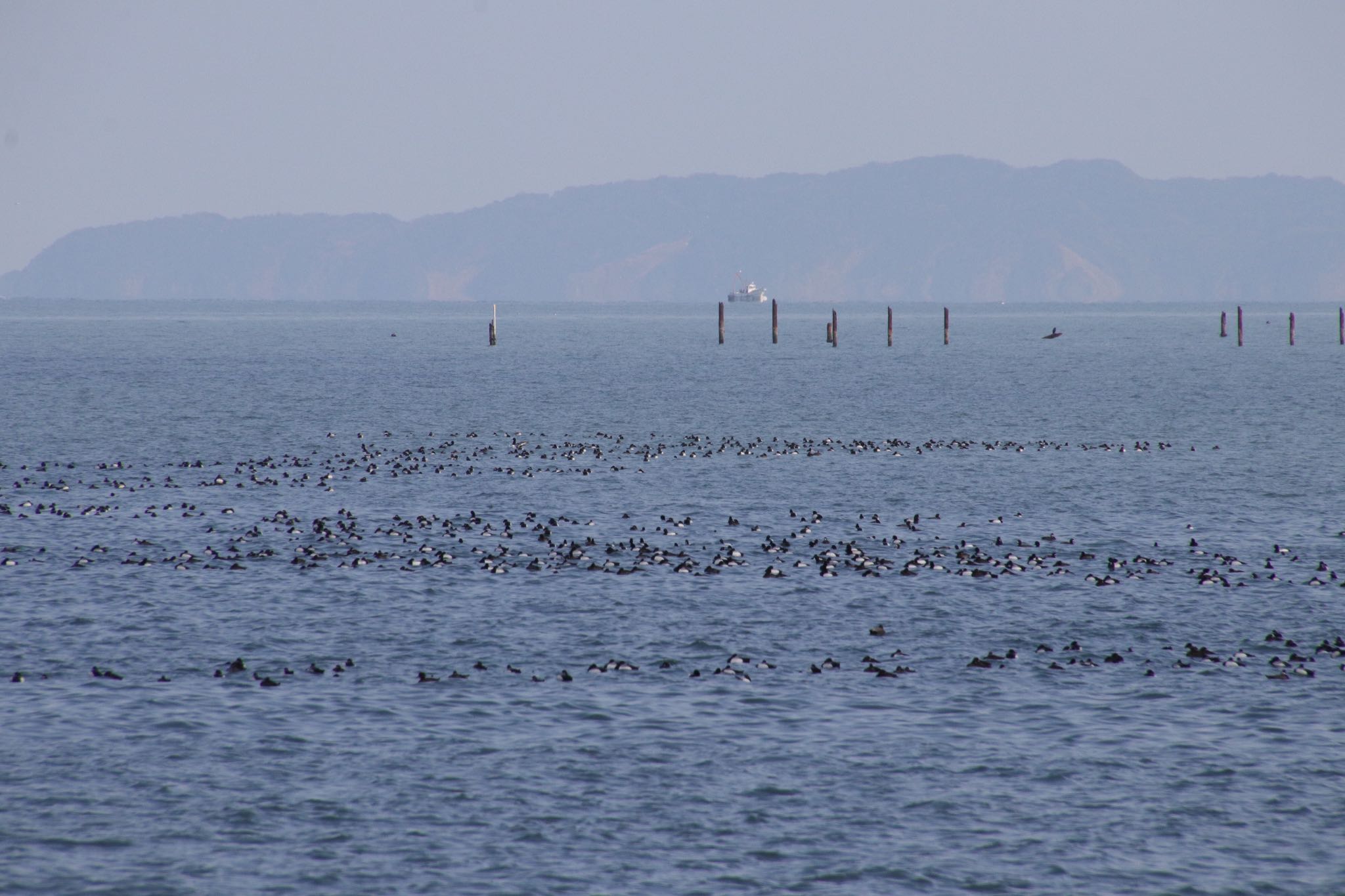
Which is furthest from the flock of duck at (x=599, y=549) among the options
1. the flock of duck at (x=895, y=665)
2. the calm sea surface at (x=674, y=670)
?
the calm sea surface at (x=674, y=670)

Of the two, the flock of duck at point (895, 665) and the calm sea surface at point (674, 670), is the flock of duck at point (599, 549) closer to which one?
the flock of duck at point (895, 665)

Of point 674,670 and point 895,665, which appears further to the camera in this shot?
point 895,665

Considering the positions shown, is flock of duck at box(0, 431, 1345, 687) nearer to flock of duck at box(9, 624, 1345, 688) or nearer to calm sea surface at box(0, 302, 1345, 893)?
flock of duck at box(9, 624, 1345, 688)

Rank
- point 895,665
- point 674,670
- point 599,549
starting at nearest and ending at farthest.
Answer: point 674,670 < point 895,665 < point 599,549

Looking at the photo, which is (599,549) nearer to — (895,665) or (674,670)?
(674,670)

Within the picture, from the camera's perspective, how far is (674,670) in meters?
25.0

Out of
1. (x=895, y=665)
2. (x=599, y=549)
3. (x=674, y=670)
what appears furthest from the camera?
(x=599, y=549)

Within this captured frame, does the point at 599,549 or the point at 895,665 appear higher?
the point at 599,549

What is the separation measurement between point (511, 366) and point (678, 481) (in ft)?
258

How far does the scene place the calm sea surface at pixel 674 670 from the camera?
57.2ft

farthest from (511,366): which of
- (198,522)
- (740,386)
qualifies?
(198,522)

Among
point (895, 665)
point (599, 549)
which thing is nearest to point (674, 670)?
point (895, 665)

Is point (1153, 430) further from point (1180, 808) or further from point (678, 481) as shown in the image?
point (1180, 808)

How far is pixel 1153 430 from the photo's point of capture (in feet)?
221
